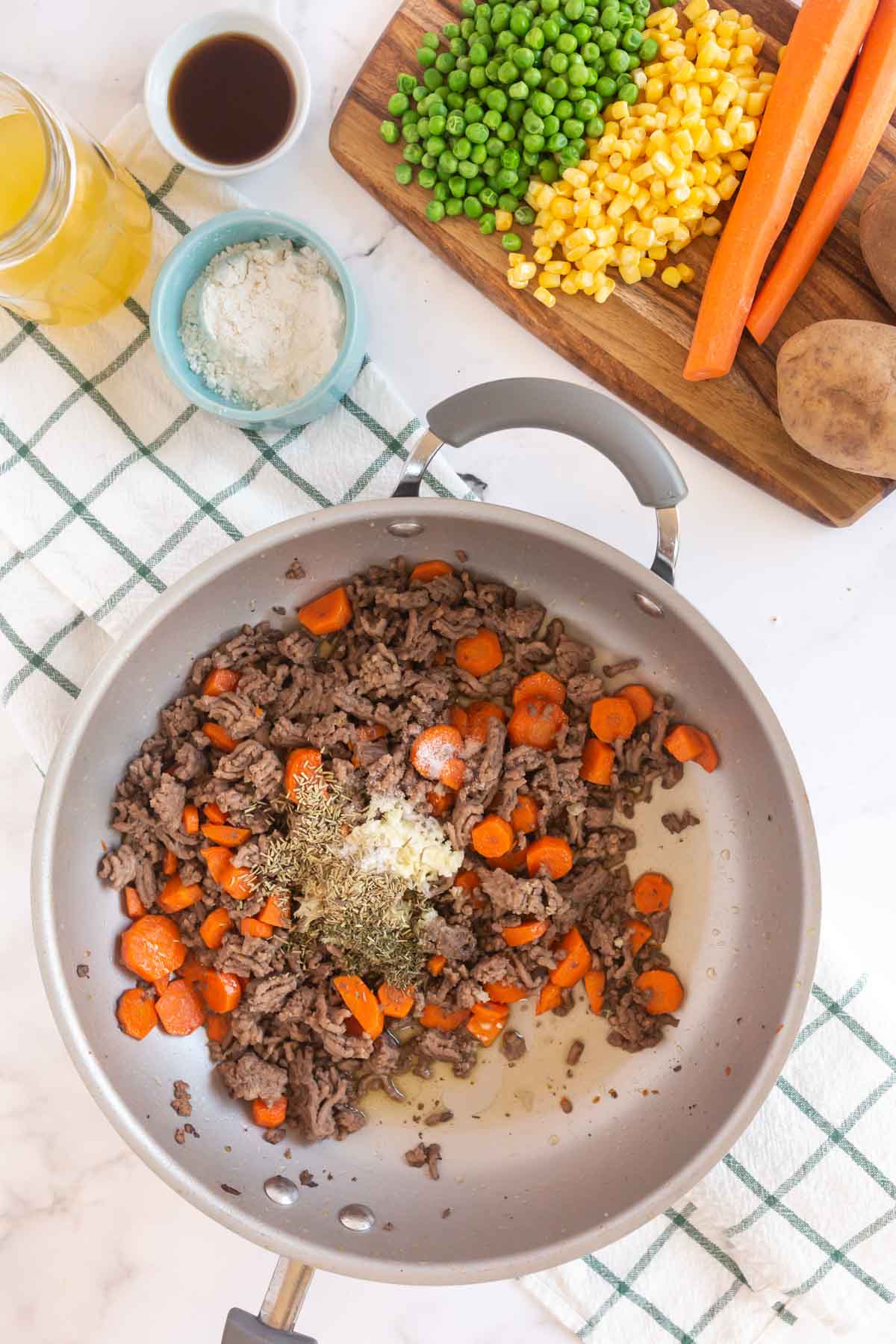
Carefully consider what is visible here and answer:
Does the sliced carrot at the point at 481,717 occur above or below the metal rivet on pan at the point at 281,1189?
above

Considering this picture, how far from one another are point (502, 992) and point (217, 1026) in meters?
0.72

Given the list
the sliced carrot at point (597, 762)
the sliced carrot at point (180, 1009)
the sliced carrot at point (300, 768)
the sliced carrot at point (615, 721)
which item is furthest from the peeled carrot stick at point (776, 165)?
the sliced carrot at point (180, 1009)

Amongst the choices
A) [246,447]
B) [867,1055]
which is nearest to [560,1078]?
[867,1055]

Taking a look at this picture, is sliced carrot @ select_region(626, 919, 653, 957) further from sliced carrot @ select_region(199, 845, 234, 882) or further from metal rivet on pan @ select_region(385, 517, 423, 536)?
metal rivet on pan @ select_region(385, 517, 423, 536)

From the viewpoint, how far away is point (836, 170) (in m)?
2.56

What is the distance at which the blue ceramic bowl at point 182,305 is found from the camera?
2.51 meters

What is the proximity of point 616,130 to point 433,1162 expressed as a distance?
2.61 metres

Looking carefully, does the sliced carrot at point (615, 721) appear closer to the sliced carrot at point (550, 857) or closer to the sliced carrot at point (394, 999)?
the sliced carrot at point (550, 857)

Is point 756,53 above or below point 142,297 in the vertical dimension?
above

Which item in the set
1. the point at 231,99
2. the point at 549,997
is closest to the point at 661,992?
the point at 549,997

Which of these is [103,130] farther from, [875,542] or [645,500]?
[875,542]

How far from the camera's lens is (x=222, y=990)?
8.35ft

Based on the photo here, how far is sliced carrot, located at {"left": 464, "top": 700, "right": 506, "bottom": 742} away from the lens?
8.50ft

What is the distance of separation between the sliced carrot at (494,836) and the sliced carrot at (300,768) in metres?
0.41
